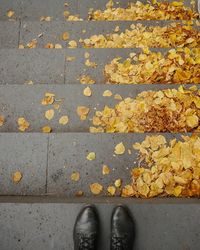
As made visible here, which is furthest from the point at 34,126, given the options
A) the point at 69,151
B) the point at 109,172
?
the point at 109,172

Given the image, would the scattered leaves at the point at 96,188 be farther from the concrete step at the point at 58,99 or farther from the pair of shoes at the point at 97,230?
the concrete step at the point at 58,99

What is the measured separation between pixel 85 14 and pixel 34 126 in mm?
1957

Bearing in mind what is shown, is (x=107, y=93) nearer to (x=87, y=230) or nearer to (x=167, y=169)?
(x=167, y=169)

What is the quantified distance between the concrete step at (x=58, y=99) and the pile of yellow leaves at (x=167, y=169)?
1.92 feet

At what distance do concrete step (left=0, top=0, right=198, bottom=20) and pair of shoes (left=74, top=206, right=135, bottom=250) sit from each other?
2.74 meters

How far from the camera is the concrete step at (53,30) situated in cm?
363

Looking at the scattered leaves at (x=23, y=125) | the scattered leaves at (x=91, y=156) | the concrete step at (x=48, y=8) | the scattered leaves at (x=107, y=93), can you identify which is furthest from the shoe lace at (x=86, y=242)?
the concrete step at (x=48, y=8)

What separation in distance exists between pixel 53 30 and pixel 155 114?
1800 millimetres

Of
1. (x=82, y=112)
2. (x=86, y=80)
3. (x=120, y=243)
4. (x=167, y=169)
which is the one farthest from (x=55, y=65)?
(x=120, y=243)

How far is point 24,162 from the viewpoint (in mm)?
2629

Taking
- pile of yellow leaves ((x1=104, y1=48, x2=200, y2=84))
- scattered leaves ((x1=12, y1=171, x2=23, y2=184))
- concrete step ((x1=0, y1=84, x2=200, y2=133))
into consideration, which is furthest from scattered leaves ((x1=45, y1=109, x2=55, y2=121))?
pile of yellow leaves ((x1=104, y1=48, x2=200, y2=84))

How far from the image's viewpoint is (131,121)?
2.77 m

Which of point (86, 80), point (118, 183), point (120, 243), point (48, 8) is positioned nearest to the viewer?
point (120, 243)

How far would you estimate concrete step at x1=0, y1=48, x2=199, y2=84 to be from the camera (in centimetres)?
327
